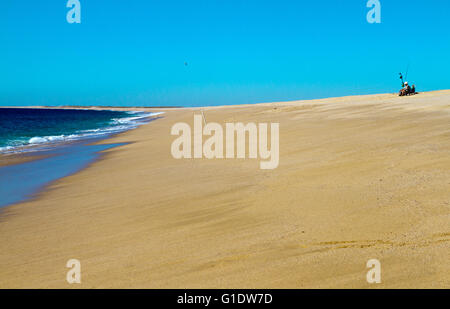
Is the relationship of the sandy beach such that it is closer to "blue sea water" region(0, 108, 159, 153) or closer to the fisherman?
"blue sea water" region(0, 108, 159, 153)

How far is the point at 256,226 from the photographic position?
3625 millimetres

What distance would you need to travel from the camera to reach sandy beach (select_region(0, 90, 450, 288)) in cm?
272

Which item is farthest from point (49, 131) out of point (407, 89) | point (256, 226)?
point (256, 226)

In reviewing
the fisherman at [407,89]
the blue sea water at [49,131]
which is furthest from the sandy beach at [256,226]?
the fisherman at [407,89]

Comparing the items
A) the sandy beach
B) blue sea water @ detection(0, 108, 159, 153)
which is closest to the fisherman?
blue sea water @ detection(0, 108, 159, 153)

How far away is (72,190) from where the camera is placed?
6.41m

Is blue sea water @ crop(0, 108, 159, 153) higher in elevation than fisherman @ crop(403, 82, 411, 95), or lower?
lower

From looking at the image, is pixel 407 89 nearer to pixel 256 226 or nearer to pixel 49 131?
pixel 256 226

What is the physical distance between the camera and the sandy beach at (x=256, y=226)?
2.72 meters

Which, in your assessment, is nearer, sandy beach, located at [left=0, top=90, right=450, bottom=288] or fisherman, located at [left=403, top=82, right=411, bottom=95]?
sandy beach, located at [left=0, top=90, right=450, bottom=288]

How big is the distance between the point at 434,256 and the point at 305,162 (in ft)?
11.7

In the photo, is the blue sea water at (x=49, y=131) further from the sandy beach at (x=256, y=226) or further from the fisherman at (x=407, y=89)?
the fisherman at (x=407, y=89)

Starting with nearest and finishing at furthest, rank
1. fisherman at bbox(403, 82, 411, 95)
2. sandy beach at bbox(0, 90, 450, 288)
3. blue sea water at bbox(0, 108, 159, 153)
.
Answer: sandy beach at bbox(0, 90, 450, 288) → blue sea water at bbox(0, 108, 159, 153) → fisherman at bbox(403, 82, 411, 95)
